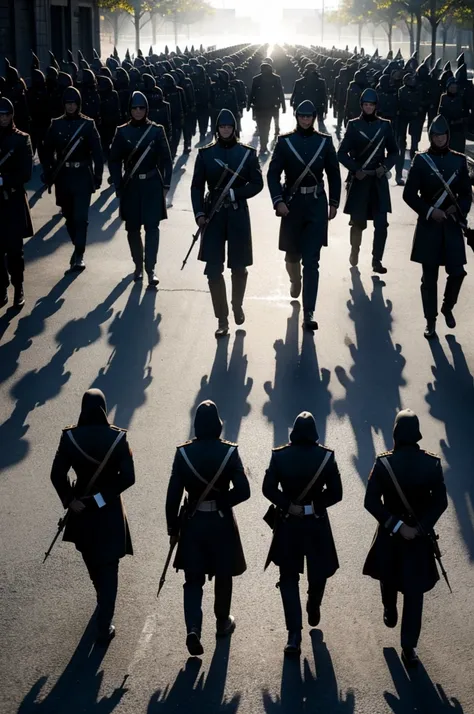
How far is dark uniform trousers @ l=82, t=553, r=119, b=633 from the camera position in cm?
594

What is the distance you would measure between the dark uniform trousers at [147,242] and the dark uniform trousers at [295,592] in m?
7.00

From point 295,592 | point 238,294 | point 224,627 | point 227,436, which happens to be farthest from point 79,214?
point 295,592

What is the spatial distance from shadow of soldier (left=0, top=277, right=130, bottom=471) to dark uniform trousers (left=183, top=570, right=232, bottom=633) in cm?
260

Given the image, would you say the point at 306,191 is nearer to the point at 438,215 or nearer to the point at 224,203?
the point at 224,203

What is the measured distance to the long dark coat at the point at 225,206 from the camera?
10586mm

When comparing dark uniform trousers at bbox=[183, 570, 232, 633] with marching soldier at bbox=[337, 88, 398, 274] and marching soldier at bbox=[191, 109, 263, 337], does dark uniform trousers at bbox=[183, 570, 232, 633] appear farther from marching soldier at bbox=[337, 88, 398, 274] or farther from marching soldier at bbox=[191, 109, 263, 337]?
marching soldier at bbox=[337, 88, 398, 274]

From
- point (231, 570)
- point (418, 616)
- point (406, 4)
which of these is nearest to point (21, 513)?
point (231, 570)

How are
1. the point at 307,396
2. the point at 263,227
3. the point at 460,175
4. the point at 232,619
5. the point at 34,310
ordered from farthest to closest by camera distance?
the point at 263,227, the point at 34,310, the point at 460,175, the point at 307,396, the point at 232,619

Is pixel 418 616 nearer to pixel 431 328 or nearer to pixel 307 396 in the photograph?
pixel 307 396

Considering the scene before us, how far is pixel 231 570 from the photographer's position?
599 centimetres

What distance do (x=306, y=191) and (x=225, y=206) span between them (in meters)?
0.76

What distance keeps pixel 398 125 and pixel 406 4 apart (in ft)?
131

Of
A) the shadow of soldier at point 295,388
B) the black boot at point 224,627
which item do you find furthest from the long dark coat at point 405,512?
the shadow of soldier at point 295,388

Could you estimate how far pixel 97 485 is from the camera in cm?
599
